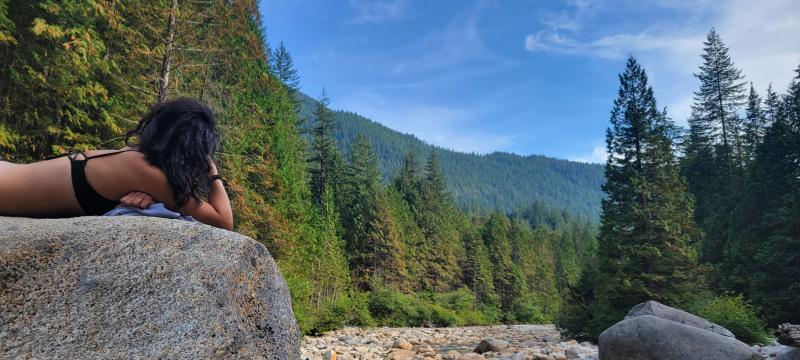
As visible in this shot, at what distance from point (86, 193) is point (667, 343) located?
331 inches

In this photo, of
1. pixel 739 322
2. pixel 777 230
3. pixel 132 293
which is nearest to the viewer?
pixel 132 293

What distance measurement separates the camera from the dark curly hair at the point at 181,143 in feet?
8.64

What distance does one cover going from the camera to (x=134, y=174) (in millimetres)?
2621

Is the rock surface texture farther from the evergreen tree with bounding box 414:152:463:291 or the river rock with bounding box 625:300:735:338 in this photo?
the evergreen tree with bounding box 414:152:463:291

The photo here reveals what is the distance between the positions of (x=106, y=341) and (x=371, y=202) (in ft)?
139

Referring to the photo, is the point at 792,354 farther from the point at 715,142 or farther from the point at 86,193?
the point at 715,142

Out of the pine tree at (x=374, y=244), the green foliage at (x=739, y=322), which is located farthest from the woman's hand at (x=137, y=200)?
the pine tree at (x=374, y=244)

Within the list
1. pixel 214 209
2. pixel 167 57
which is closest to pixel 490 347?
pixel 167 57

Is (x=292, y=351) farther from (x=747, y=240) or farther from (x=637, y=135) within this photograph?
(x=747, y=240)

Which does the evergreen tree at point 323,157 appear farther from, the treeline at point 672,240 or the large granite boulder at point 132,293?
the large granite boulder at point 132,293

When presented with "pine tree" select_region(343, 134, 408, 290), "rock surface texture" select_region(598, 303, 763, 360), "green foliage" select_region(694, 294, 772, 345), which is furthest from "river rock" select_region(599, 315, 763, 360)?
"pine tree" select_region(343, 134, 408, 290)

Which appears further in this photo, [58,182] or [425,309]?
[425,309]

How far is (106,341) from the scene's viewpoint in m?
2.13

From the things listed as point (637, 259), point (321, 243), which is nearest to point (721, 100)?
point (637, 259)
